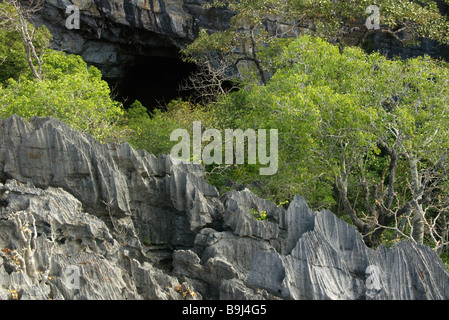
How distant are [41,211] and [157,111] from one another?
18.6 m

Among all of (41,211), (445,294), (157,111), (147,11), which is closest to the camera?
(445,294)

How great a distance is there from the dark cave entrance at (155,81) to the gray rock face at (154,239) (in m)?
25.7

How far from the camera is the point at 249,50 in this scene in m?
32.8

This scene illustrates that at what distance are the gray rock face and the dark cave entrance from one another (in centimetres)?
2569

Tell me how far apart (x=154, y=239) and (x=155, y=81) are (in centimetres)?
2894

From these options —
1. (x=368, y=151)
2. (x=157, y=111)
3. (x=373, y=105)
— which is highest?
(x=157, y=111)

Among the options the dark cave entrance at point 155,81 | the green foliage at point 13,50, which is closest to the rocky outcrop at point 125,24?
the dark cave entrance at point 155,81

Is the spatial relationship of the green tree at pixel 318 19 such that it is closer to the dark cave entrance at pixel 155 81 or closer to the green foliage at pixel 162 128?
the green foliage at pixel 162 128

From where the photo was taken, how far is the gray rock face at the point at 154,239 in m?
11.2

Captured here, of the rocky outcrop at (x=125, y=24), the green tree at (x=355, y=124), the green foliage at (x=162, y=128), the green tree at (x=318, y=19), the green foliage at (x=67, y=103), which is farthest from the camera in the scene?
the rocky outcrop at (x=125, y=24)

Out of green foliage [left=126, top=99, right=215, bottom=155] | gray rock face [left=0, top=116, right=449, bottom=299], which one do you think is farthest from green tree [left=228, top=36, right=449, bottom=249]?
green foliage [left=126, top=99, right=215, bottom=155]
